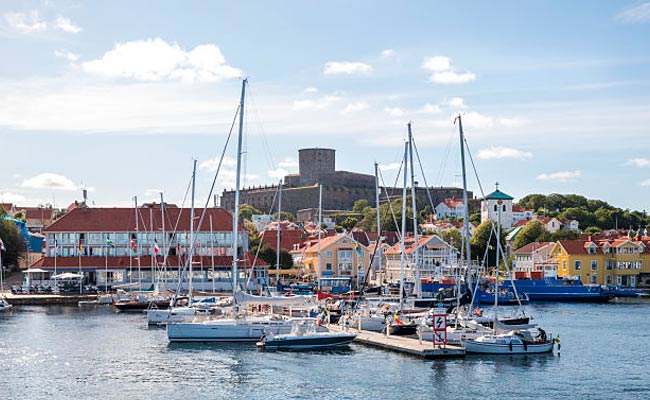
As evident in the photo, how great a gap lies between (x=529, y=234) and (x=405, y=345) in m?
83.7

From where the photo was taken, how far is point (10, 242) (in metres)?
102

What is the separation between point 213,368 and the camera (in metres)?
40.4

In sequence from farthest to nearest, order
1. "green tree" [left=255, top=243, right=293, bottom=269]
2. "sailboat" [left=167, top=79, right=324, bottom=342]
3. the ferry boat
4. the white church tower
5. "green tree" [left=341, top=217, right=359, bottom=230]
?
"green tree" [left=341, top=217, right=359, bottom=230], the white church tower, "green tree" [left=255, top=243, right=293, bottom=269], the ferry boat, "sailboat" [left=167, top=79, right=324, bottom=342]

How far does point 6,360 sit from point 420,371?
19117mm

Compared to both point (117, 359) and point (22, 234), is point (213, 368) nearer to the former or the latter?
point (117, 359)

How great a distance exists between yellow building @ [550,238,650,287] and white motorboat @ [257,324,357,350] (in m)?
61.5

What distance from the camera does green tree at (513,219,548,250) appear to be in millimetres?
124188

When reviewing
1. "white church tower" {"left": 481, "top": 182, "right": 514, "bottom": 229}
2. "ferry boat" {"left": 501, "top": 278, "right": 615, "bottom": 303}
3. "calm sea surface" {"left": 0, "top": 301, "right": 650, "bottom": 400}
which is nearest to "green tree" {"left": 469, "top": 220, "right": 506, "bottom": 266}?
"ferry boat" {"left": 501, "top": 278, "right": 615, "bottom": 303}

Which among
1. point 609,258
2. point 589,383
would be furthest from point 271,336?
point 609,258

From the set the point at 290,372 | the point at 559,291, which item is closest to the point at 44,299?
the point at 290,372

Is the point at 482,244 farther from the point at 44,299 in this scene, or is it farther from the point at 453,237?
the point at 44,299

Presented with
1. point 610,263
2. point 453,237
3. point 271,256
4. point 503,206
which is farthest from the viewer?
point 503,206

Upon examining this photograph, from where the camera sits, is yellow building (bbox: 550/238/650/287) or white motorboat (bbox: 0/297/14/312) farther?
yellow building (bbox: 550/238/650/287)

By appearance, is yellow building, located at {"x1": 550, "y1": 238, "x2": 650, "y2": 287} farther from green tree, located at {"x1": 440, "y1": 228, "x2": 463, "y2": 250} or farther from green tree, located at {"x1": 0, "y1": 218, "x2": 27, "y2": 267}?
green tree, located at {"x1": 0, "y1": 218, "x2": 27, "y2": 267}
